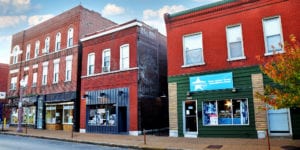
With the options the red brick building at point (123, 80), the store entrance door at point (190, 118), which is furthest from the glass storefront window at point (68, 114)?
the store entrance door at point (190, 118)

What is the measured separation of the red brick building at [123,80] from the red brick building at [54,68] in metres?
Answer: 1.90

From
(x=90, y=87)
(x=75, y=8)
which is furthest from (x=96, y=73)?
(x=75, y=8)

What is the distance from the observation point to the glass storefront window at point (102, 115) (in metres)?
20.4

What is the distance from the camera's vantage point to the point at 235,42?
1572cm

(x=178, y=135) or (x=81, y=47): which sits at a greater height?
(x=81, y=47)

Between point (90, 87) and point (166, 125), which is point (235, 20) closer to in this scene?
point (166, 125)

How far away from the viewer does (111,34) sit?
21719 mm

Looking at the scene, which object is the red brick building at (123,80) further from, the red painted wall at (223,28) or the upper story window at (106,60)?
the red painted wall at (223,28)

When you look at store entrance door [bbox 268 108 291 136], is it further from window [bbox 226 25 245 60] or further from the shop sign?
window [bbox 226 25 245 60]

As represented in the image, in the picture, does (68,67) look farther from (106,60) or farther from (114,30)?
(114,30)

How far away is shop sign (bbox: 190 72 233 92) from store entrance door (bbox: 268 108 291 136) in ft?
9.38

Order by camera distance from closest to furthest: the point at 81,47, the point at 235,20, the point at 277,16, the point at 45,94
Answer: the point at 277,16 < the point at 235,20 < the point at 81,47 < the point at 45,94

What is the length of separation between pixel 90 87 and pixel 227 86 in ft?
40.4

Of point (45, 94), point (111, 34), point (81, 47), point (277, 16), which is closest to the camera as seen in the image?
point (277, 16)
